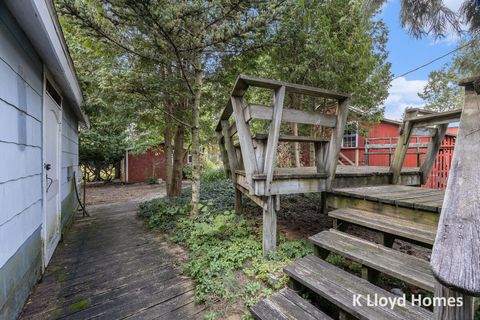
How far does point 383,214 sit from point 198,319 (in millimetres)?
1907

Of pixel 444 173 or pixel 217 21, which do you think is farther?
pixel 444 173

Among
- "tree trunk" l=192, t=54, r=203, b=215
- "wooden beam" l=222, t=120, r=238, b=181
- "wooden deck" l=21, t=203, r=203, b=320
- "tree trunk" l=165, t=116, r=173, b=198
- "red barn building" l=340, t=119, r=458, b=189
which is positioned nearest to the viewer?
"wooden deck" l=21, t=203, r=203, b=320

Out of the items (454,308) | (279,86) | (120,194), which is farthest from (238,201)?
(120,194)

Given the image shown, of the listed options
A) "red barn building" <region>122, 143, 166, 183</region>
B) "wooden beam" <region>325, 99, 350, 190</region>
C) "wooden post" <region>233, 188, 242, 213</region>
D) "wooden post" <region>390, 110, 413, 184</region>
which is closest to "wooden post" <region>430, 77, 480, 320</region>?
"wooden beam" <region>325, 99, 350, 190</region>

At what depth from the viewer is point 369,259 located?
5.21ft

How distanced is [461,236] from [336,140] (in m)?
1.92

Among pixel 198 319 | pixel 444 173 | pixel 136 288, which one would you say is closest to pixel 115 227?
pixel 136 288

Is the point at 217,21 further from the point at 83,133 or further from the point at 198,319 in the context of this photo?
the point at 83,133

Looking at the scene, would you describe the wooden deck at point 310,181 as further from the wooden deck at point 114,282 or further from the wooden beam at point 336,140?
the wooden deck at point 114,282

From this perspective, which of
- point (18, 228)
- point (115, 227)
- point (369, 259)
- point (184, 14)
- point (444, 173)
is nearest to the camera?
Result: point (369, 259)

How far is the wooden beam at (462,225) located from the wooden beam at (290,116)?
1.48 metres

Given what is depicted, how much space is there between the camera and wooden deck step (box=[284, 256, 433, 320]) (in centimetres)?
127

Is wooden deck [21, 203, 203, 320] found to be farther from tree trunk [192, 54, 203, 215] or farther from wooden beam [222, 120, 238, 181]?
wooden beam [222, 120, 238, 181]

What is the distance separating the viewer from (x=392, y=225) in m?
1.83
